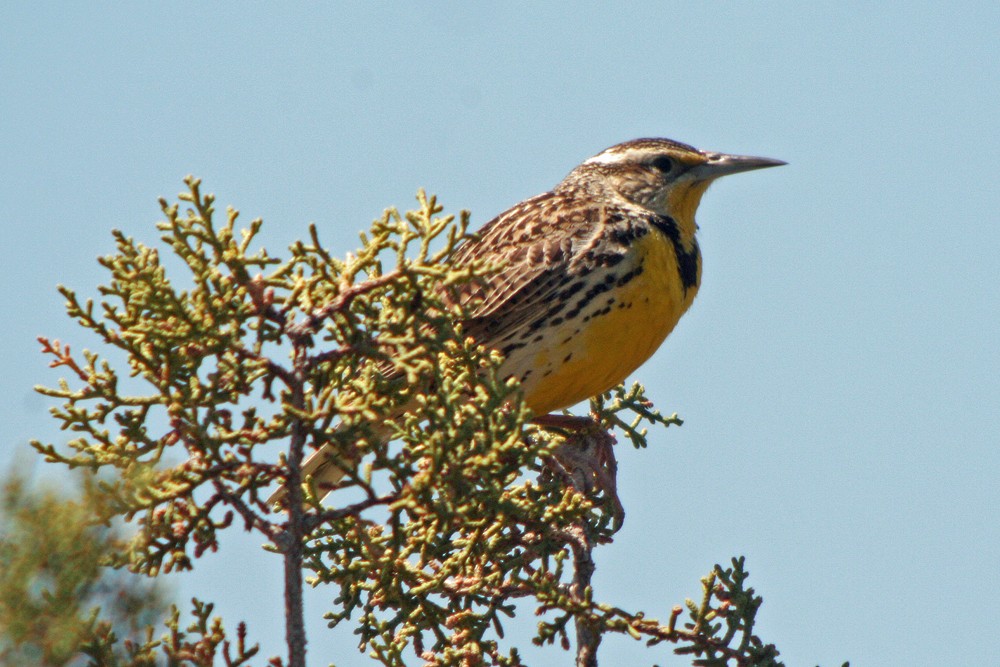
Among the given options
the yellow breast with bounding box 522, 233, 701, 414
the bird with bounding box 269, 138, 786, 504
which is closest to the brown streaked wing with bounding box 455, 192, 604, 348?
the bird with bounding box 269, 138, 786, 504

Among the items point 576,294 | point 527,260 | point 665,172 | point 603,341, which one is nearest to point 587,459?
point 603,341

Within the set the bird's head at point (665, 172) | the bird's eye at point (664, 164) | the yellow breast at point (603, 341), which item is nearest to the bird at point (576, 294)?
the yellow breast at point (603, 341)

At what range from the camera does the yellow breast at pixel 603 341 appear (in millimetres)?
4723

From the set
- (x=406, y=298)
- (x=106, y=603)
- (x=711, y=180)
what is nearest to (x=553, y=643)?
(x=406, y=298)

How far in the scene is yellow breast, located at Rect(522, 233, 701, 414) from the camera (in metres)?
4.72

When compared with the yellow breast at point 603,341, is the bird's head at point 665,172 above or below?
above

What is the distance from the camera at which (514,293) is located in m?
4.88

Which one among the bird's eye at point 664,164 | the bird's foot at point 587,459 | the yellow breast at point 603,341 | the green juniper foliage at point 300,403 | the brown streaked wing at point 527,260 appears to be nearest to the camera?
the green juniper foliage at point 300,403

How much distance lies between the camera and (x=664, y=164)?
592cm

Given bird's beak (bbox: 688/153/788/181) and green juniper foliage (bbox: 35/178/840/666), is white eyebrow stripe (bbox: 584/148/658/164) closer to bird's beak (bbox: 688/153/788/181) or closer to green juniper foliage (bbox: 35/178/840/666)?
bird's beak (bbox: 688/153/788/181)

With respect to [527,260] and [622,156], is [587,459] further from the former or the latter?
[622,156]

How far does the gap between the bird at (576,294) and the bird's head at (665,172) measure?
0.71 feet

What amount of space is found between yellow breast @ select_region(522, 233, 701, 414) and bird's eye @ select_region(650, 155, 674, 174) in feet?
3.34

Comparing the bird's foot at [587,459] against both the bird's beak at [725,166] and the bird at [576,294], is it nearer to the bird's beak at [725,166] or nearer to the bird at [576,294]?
the bird at [576,294]
